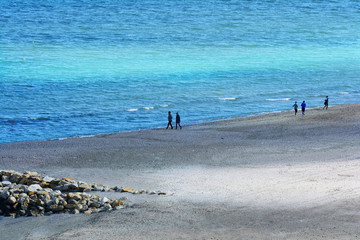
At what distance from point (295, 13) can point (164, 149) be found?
8054 cm

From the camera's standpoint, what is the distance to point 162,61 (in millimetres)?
62062

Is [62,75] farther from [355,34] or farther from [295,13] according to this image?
[295,13]

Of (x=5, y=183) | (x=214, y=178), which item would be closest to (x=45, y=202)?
(x=5, y=183)

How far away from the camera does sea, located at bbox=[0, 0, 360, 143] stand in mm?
39406

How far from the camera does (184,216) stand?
56.7 ft

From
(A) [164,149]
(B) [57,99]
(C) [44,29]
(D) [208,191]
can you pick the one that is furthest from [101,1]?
(D) [208,191]

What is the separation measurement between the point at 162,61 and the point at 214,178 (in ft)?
137

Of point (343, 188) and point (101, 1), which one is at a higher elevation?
point (101, 1)

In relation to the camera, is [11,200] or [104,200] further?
[104,200]

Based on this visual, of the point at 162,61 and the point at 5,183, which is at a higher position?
the point at 162,61

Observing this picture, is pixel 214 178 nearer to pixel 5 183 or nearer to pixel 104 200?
pixel 104 200

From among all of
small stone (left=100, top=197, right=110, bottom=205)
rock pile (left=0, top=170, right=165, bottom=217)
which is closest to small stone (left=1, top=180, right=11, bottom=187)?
rock pile (left=0, top=170, right=165, bottom=217)

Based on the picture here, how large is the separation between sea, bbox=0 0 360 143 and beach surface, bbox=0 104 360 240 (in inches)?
236

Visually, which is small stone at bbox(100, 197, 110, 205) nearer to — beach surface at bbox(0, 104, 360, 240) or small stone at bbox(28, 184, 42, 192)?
beach surface at bbox(0, 104, 360, 240)
